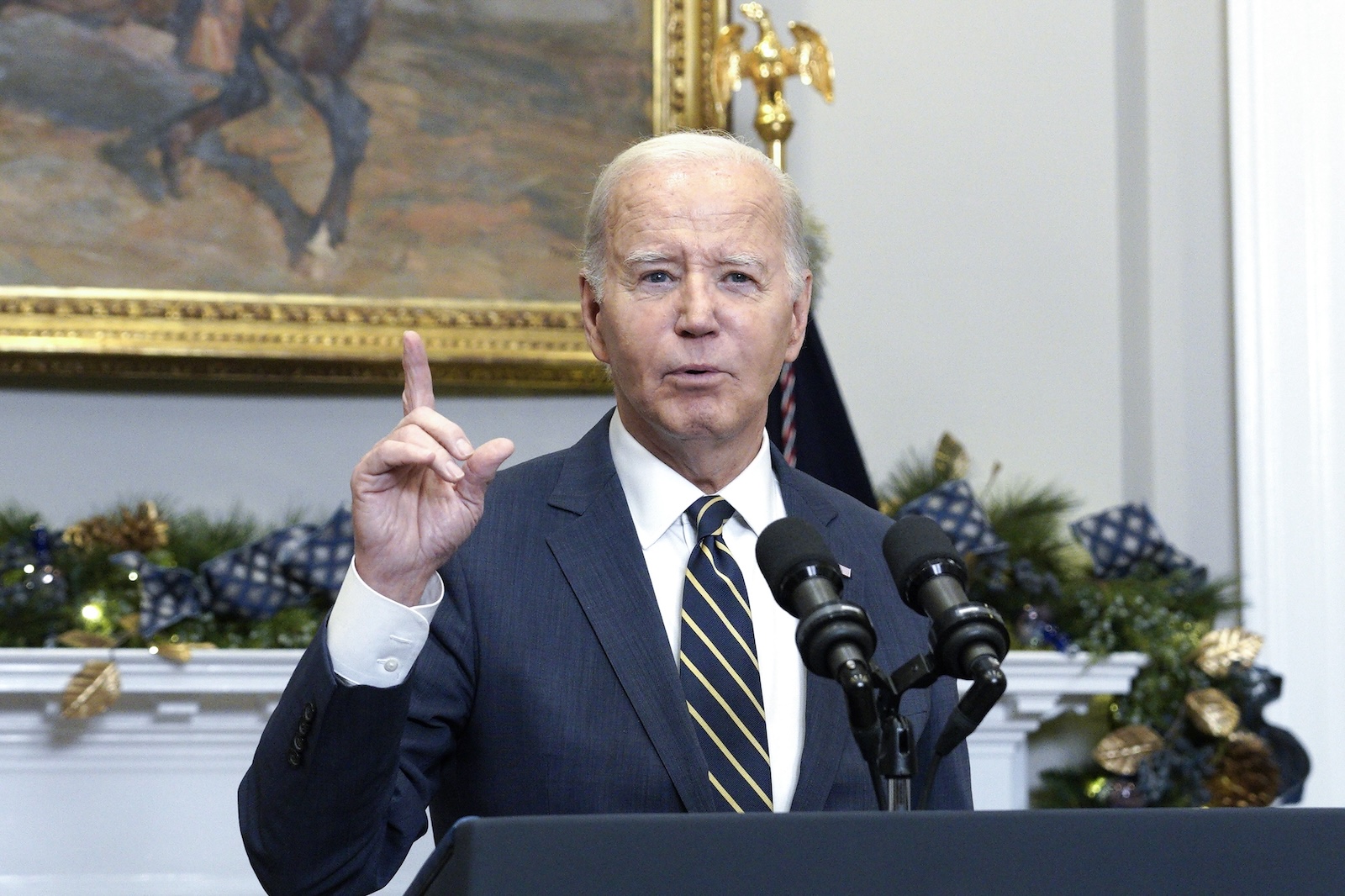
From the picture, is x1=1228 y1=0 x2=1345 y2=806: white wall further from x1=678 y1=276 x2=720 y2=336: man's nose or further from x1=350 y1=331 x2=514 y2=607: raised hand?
x1=350 y1=331 x2=514 y2=607: raised hand

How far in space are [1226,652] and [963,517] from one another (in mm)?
688

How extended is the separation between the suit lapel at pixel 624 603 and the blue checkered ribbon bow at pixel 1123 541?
1.97m

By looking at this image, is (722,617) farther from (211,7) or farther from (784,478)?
(211,7)

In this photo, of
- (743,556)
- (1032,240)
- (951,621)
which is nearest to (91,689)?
(743,556)

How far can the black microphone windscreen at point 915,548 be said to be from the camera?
131 cm

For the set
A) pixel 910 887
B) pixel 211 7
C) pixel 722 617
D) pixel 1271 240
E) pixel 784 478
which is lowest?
pixel 910 887

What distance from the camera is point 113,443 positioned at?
360cm

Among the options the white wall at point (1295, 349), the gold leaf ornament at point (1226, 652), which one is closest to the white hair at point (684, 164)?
the gold leaf ornament at point (1226, 652)

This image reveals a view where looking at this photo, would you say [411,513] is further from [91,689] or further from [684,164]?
[91,689]

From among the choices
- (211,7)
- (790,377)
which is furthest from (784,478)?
(211,7)

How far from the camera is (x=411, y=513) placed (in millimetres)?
1487

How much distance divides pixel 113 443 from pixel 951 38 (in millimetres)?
2388

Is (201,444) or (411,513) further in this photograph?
(201,444)

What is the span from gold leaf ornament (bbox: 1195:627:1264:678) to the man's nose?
6.93 ft
